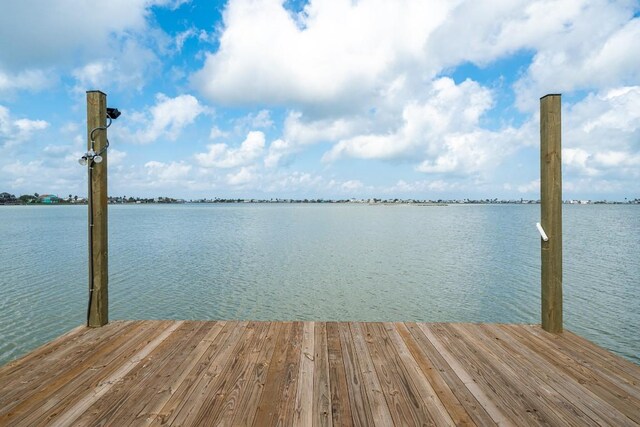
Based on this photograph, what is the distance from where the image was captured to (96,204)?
362 cm

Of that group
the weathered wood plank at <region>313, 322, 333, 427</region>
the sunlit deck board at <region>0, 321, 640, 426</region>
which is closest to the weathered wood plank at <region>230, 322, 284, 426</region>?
the sunlit deck board at <region>0, 321, 640, 426</region>

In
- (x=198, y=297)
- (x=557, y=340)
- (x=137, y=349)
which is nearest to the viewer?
(x=137, y=349)

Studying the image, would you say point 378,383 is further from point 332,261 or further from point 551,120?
point 332,261

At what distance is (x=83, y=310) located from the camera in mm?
8422

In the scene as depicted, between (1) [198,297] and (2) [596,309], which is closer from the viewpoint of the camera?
(2) [596,309]

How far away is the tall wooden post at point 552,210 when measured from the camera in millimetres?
3510

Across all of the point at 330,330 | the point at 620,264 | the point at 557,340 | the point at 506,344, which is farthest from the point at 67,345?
the point at 620,264

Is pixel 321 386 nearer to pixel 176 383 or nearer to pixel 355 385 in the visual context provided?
pixel 355 385

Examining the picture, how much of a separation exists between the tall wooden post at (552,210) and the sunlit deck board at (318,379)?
273 mm

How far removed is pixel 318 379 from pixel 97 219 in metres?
2.95

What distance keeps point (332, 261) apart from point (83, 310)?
933 centimetres

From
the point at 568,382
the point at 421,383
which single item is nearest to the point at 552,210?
the point at 568,382

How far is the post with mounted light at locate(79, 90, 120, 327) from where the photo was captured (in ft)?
11.9

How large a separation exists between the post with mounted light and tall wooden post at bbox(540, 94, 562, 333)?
15.6 feet
